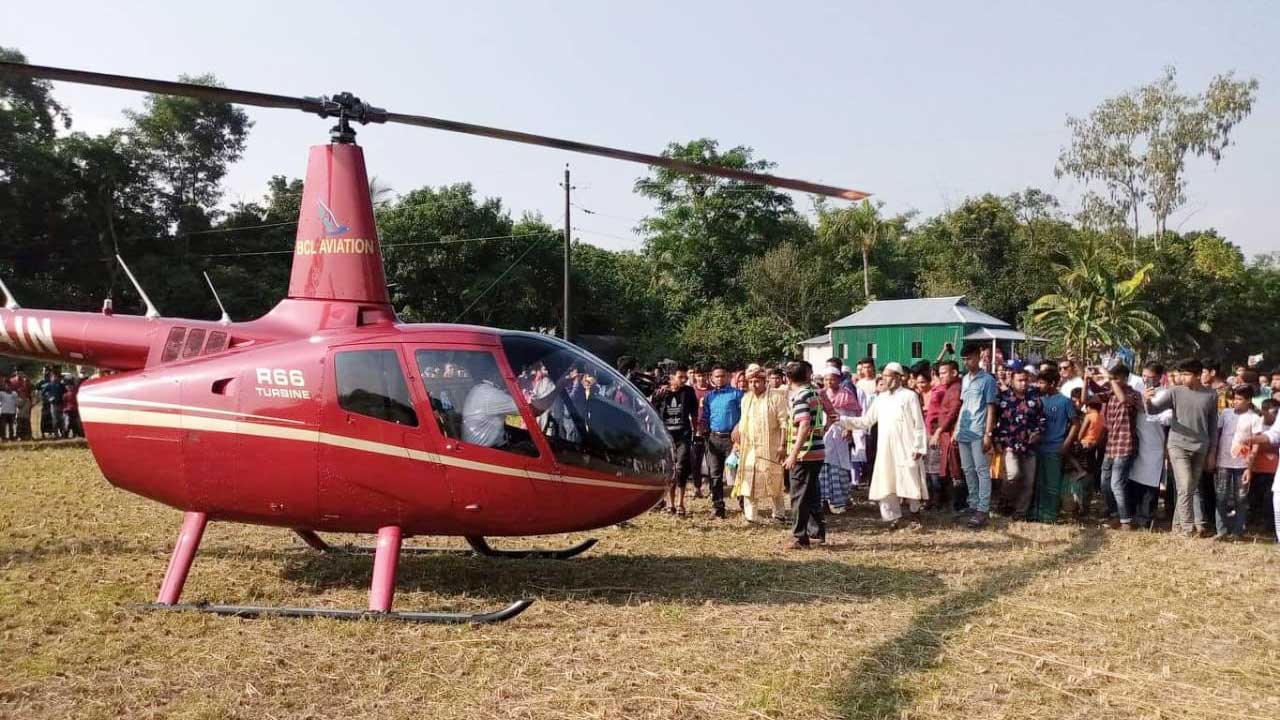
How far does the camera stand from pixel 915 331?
41.5 meters

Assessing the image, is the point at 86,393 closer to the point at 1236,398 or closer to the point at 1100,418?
the point at 1100,418

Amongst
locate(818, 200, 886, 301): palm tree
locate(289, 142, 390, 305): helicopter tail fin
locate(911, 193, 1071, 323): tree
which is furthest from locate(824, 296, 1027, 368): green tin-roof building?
locate(289, 142, 390, 305): helicopter tail fin

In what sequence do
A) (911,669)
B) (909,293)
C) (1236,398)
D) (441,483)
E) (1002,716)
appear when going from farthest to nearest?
(909,293)
(1236,398)
(441,483)
(911,669)
(1002,716)

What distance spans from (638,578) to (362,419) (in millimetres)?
2783

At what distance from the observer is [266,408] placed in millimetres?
6402

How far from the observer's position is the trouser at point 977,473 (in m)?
9.94

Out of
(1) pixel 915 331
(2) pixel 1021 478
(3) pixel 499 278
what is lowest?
(2) pixel 1021 478

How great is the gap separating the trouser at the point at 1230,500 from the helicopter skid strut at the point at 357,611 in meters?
7.82

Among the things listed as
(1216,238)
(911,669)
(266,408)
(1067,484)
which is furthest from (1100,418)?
(1216,238)

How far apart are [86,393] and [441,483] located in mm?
3189

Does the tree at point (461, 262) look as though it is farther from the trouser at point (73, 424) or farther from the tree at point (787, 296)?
the trouser at point (73, 424)

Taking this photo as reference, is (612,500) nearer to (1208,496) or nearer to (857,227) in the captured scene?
(1208,496)

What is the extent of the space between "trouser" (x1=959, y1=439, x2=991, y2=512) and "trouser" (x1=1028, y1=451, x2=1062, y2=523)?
80cm

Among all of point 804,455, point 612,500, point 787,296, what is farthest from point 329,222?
point 787,296
